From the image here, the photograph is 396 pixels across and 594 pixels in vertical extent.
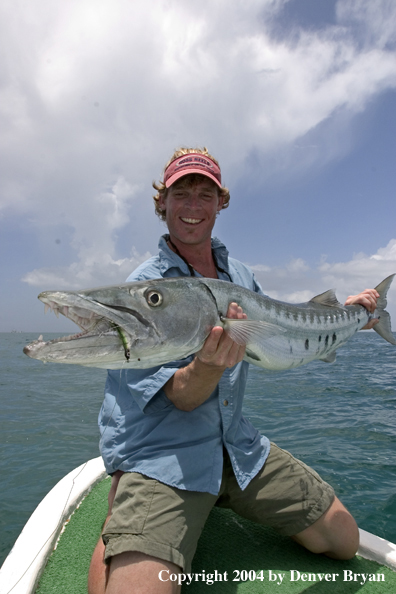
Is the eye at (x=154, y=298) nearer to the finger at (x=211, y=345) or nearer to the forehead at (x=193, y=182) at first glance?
the finger at (x=211, y=345)

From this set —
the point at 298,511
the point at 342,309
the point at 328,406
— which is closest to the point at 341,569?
the point at 298,511

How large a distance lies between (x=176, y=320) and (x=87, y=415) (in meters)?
8.91

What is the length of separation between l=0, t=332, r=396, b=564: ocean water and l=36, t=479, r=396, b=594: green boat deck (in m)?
1.41

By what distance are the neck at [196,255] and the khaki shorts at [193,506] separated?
5.63ft

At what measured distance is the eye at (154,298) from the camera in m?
2.07

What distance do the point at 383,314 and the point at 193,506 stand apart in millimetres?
3945

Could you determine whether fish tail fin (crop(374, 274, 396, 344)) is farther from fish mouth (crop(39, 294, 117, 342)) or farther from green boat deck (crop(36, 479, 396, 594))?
fish mouth (crop(39, 294, 117, 342))

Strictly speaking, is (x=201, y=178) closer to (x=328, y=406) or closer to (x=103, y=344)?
(x=103, y=344)

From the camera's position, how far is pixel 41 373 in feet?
65.3

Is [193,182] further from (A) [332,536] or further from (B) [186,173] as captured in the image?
(A) [332,536]

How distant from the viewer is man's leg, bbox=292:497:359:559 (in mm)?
2988

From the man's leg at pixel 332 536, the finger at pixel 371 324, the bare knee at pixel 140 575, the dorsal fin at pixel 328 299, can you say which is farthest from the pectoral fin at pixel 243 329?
the finger at pixel 371 324

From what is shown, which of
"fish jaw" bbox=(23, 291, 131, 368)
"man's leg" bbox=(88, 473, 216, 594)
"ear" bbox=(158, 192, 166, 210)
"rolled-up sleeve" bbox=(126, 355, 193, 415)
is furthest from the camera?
"ear" bbox=(158, 192, 166, 210)

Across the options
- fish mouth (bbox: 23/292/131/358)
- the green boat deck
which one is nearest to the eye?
fish mouth (bbox: 23/292/131/358)
